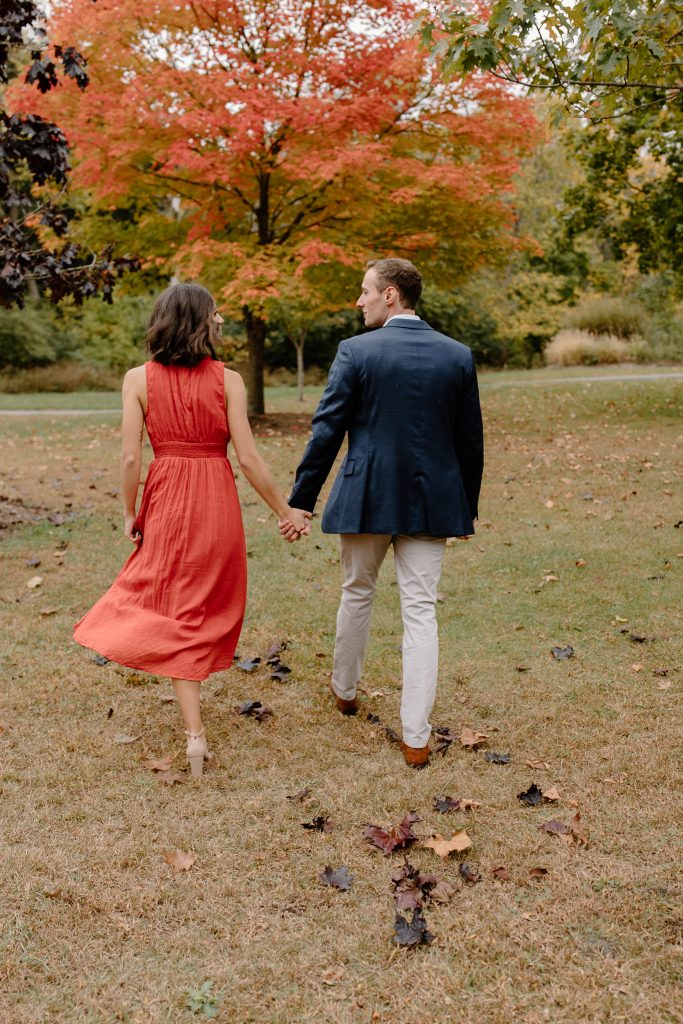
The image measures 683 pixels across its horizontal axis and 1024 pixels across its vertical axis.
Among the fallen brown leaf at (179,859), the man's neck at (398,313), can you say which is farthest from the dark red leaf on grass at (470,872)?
the man's neck at (398,313)

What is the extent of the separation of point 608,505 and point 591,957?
6.90 m

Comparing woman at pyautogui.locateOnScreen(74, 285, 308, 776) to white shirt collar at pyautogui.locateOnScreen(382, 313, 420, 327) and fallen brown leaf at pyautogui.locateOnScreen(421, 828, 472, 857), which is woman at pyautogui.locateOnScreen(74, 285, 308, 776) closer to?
white shirt collar at pyautogui.locateOnScreen(382, 313, 420, 327)

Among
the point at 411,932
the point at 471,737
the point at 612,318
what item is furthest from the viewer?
the point at 612,318

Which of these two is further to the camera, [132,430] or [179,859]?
[132,430]

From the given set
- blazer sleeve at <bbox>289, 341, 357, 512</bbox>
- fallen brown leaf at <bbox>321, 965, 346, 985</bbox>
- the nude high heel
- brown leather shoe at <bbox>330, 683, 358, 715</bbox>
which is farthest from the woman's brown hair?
fallen brown leaf at <bbox>321, 965, 346, 985</bbox>

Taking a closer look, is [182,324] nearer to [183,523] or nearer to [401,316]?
[183,523]

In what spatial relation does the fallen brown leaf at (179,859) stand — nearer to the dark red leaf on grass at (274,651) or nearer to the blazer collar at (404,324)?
the dark red leaf on grass at (274,651)

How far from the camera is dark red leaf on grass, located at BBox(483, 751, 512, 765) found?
408 centimetres

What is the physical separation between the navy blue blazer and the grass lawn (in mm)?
1130

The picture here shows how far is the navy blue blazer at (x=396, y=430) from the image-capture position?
3.84 metres

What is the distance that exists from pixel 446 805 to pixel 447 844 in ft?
1.05

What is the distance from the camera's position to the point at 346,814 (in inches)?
143

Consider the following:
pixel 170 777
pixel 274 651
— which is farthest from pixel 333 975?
pixel 274 651

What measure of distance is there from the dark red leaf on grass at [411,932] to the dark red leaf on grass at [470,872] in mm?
304
